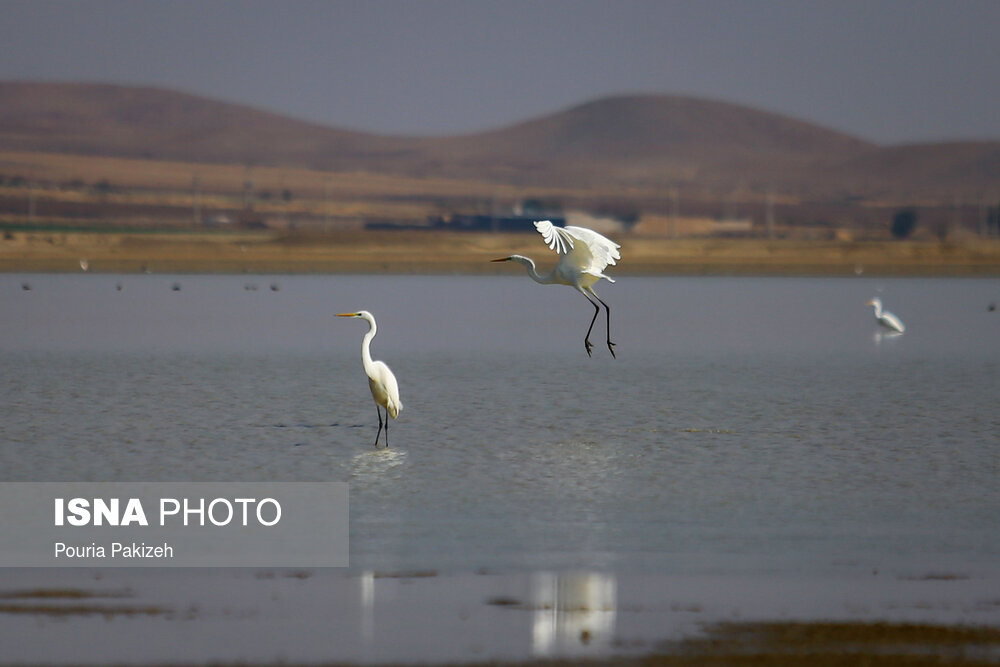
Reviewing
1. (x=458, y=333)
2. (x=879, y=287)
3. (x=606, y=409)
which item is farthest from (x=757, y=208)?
(x=606, y=409)

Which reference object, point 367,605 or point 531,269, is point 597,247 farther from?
point 367,605

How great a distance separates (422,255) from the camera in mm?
86688

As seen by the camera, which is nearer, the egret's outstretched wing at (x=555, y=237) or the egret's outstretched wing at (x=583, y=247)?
the egret's outstretched wing at (x=555, y=237)

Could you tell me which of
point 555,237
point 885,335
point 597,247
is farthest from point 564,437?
point 885,335

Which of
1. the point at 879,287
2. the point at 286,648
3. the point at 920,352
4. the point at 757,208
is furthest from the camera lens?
the point at 757,208

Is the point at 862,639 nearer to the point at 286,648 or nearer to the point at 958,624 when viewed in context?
the point at 958,624

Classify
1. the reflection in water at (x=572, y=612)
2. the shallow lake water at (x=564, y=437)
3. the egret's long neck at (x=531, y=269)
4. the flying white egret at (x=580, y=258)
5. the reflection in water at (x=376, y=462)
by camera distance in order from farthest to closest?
the flying white egret at (x=580, y=258) < the egret's long neck at (x=531, y=269) < the reflection in water at (x=376, y=462) < the shallow lake water at (x=564, y=437) < the reflection in water at (x=572, y=612)

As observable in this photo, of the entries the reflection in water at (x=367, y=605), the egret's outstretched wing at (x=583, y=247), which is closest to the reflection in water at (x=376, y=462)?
the reflection in water at (x=367, y=605)

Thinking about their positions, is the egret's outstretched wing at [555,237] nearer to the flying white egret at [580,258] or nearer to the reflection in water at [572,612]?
the flying white egret at [580,258]

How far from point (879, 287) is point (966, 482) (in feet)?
182

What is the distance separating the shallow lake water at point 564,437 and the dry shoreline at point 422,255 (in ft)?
135

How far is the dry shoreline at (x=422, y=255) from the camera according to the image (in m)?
76.2

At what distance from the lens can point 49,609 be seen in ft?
25.5

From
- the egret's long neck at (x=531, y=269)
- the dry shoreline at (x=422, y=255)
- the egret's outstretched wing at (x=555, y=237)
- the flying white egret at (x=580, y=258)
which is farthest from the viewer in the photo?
the dry shoreline at (x=422, y=255)
